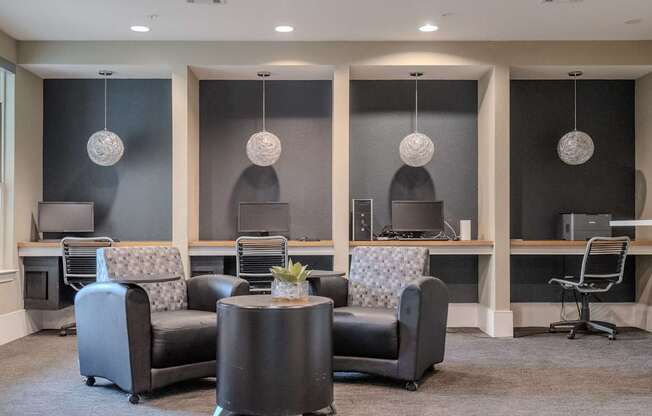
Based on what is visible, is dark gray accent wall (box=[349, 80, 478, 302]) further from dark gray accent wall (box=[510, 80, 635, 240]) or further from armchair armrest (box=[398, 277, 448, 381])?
armchair armrest (box=[398, 277, 448, 381])

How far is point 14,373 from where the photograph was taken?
15.2 ft

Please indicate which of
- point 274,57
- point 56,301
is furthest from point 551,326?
point 56,301

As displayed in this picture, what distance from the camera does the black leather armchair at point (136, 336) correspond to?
3.83m

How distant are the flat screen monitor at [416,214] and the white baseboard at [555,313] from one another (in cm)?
127

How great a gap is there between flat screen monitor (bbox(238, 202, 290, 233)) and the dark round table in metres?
3.16

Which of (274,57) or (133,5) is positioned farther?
(274,57)

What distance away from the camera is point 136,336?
12.5 feet

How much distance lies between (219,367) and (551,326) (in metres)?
3.95

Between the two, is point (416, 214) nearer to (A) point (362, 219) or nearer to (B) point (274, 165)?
(A) point (362, 219)

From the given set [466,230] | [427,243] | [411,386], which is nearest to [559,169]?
[466,230]

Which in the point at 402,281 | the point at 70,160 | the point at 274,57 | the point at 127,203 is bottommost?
the point at 402,281

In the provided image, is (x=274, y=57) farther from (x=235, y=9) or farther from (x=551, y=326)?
(x=551, y=326)

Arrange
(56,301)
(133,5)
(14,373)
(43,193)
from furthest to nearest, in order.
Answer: (43,193)
(56,301)
(133,5)
(14,373)

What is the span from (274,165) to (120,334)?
3438mm
